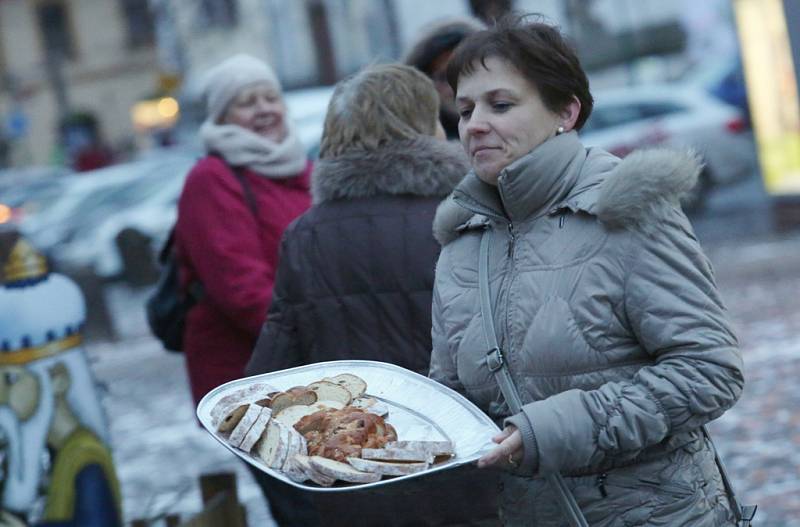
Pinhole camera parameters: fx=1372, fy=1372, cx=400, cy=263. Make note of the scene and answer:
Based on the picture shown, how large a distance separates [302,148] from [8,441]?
1434mm

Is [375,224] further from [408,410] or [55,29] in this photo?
[55,29]

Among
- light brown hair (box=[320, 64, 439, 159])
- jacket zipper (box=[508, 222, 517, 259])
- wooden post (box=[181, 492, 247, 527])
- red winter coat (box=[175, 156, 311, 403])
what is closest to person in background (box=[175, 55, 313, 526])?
red winter coat (box=[175, 156, 311, 403])

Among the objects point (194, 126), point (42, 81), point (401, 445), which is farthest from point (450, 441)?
point (42, 81)

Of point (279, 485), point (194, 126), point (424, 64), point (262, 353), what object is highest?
point (424, 64)

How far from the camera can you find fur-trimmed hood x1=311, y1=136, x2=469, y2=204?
3658mm

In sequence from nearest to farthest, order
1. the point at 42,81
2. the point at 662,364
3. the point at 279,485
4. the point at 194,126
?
the point at 662,364 < the point at 279,485 < the point at 194,126 < the point at 42,81

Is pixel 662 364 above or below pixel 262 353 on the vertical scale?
above

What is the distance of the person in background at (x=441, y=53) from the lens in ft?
16.1

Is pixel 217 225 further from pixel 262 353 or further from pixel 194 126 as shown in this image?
pixel 194 126

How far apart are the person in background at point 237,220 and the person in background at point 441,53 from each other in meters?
0.53

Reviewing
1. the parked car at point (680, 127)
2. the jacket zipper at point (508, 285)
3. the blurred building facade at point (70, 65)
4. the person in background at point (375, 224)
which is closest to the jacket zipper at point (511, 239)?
the jacket zipper at point (508, 285)

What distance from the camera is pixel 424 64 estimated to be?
4992 mm

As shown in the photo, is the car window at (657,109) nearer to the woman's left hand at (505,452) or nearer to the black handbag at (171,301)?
the black handbag at (171,301)

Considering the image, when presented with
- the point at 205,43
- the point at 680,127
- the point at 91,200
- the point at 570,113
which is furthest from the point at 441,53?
the point at 205,43
